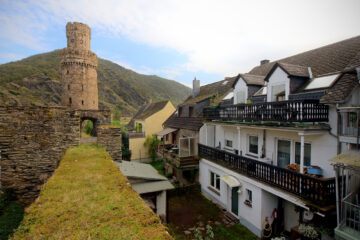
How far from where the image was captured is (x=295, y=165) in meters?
8.80

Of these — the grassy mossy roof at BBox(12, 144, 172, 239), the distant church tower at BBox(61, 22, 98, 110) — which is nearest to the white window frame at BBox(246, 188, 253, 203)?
the grassy mossy roof at BBox(12, 144, 172, 239)

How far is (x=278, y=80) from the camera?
10055 mm

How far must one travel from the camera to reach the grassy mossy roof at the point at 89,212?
95.8 inches

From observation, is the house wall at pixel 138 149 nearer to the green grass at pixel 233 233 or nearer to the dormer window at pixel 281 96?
the green grass at pixel 233 233

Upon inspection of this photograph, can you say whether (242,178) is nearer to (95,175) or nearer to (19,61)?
(95,175)

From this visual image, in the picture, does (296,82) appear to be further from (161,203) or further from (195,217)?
(195,217)

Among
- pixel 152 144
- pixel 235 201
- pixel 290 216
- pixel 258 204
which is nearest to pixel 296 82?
pixel 258 204

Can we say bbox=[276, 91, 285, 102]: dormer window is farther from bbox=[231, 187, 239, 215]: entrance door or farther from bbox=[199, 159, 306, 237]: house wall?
bbox=[231, 187, 239, 215]: entrance door

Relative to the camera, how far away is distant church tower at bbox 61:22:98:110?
31.6m

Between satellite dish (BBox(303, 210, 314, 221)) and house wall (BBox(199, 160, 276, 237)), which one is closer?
satellite dish (BBox(303, 210, 314, 221))

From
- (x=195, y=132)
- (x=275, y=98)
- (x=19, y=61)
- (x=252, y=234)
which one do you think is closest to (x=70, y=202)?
(x=252, y=234)

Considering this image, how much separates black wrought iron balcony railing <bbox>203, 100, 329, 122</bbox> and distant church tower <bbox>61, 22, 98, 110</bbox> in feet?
97.8

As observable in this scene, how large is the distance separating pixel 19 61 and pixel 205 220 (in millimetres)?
103863

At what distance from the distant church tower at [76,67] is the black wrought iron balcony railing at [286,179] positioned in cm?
2918
